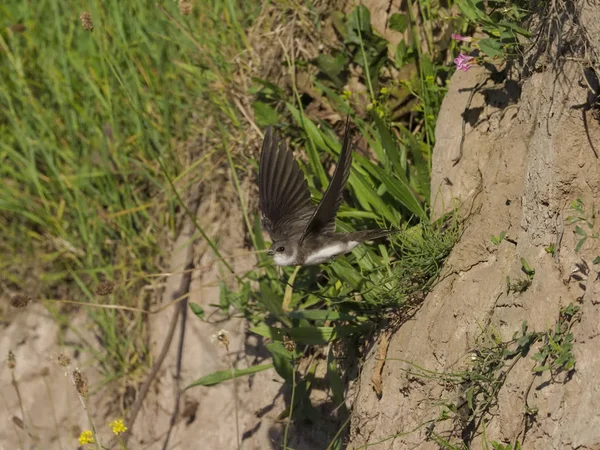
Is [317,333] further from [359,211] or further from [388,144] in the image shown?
[388,144]

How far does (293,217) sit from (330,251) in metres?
0.29

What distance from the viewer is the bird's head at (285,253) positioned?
9.32 feet

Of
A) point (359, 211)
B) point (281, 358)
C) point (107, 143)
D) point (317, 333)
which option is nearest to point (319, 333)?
point (317, 333)

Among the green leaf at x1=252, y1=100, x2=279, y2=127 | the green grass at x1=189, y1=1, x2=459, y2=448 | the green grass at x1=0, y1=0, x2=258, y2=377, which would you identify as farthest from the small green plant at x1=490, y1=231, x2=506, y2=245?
the green grass at x1=0, y1=0, x2=258, y2=377

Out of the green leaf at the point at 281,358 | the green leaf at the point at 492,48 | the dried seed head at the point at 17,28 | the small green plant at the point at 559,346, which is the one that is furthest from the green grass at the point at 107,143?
the small green plant at the point at 559,346

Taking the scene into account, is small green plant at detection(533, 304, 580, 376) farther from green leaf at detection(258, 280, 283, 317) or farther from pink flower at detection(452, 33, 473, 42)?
green leaf at detection(258, 280, 283, 317)

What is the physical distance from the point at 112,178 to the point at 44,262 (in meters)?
0.58

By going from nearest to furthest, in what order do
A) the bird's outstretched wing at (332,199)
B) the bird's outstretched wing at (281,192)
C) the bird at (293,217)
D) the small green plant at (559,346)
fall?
the small green plant at (559,346) → the bird's outstretched wing at (332,199) → the bird at (293,217) → the bird's outstretched wing at (281,192)

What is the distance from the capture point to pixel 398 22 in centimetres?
326

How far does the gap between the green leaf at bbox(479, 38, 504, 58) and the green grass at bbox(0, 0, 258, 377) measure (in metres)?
1.45

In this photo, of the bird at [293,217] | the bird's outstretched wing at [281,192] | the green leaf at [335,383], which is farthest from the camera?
the green leaf at [335,383]

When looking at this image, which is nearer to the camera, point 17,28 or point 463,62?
point 463,62

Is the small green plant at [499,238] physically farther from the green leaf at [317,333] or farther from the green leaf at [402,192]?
the green leaf at [317,333]

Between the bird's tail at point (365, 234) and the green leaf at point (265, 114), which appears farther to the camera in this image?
the green leaf at point (265, 114)
